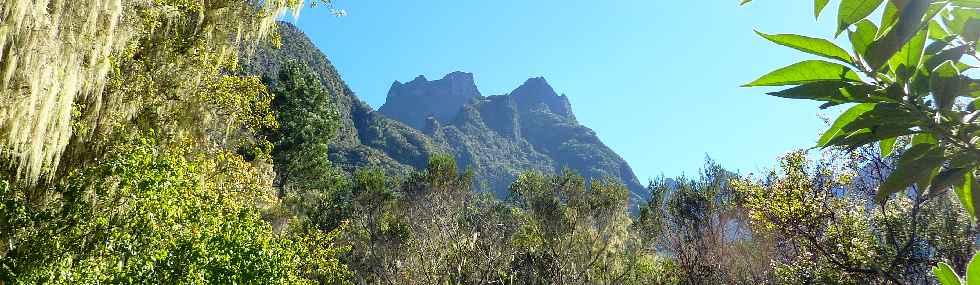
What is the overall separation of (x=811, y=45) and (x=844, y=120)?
19cm

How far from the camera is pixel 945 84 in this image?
2.38 feet

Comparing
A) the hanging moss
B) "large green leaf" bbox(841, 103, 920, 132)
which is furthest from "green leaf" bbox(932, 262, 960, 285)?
the hanging moss

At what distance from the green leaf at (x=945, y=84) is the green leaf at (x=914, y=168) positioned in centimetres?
8

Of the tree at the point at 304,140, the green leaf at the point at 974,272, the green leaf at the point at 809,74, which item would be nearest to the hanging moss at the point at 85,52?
the green leaf at the point at 809,74

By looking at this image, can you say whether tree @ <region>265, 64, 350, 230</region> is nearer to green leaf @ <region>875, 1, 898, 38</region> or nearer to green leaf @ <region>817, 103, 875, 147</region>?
green leaf @ <region>817, 103, 875, 147</region>

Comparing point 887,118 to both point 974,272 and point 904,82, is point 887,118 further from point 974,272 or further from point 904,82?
point 974,272

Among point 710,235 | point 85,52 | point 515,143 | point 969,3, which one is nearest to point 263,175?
point 85,52

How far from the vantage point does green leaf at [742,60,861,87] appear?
729 millimetres

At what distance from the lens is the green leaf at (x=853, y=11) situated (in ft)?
2.22

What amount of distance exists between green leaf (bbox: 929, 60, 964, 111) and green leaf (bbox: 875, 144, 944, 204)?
0.08 meters


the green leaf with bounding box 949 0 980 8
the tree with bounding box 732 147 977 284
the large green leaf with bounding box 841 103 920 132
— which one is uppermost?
the tree with bounding box 732 147 977 284

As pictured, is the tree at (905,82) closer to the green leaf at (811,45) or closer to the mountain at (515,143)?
the green leaf at (811,45)

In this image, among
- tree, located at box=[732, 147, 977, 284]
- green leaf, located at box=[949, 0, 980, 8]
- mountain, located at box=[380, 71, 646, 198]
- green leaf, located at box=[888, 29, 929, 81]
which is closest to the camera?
green leaf, located at box=[949, 0, 980, 8]

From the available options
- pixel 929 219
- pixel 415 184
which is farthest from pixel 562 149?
pixel 929 219
